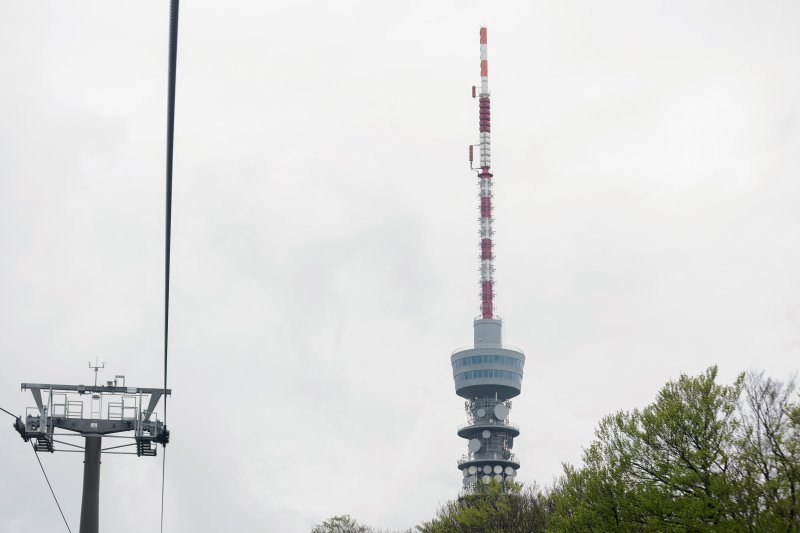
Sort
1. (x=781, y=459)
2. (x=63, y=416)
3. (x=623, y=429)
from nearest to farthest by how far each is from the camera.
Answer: (x=781, y=459)
(x=623, y=429)
(x=63, y=416)

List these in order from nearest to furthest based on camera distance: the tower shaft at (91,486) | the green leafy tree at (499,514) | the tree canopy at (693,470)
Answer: the tree canopy at (693,470) → the tower shaft at (91,486) → the green leafy tree at (499,514)

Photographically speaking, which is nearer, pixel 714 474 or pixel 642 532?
pixel 714 474

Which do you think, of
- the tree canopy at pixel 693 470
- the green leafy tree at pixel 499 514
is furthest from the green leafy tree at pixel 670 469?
the green leafy tree at pixel 499 514

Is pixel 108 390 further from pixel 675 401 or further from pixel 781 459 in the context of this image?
pixel 781 459

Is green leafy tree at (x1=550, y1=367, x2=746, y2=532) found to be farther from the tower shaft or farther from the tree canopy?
the tower shaft

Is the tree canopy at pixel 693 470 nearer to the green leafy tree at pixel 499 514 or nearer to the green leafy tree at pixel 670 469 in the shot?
the green leafy tree at pixel 670 469

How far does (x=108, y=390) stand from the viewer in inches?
2598

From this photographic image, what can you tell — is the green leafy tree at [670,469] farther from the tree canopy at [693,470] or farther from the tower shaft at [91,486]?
the tower shaft at [91,486]

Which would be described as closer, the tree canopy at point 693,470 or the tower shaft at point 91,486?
the tree canopy at point 693,470

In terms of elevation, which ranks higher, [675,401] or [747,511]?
[675,401]

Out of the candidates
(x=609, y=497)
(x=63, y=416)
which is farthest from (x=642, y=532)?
(x=63, y=416)

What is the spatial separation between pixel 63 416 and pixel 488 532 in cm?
3522

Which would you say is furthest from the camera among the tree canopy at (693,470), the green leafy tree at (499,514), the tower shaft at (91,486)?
the green leafy tree at (499,514)

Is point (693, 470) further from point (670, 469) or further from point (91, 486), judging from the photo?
point (91, 486)
